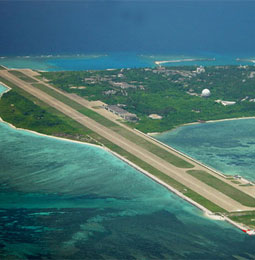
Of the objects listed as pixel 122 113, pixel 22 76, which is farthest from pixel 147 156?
pixel 22 76

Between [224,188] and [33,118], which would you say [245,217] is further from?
[33,118]

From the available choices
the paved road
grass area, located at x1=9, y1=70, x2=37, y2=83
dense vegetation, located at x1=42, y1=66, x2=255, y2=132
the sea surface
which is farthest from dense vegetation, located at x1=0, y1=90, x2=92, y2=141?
grass area, located at x1=9, y1=70, x2=37, y2=83

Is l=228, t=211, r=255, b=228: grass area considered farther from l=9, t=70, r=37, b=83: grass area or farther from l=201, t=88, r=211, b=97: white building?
l=9, t=70, r=37, b=83: grass area

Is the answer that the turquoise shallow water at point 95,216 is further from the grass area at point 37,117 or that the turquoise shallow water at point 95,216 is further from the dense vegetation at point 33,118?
the dense vegetation at point 33,118

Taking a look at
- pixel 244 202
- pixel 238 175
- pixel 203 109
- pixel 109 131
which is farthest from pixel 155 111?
pixel 244 202

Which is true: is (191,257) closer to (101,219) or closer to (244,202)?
(101,219)

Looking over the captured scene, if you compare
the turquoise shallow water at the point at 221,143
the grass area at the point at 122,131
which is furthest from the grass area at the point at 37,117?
the turquoise shallow water at the point at 221,143

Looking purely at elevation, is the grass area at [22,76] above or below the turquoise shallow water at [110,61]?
below
